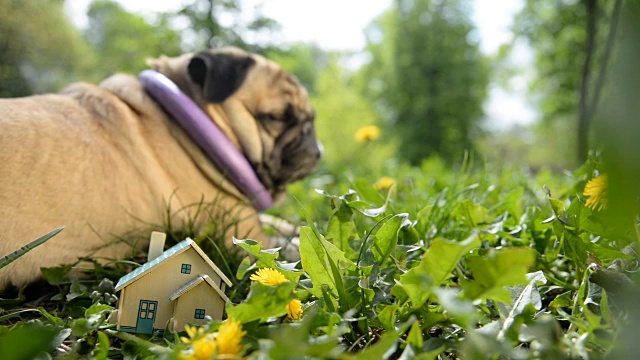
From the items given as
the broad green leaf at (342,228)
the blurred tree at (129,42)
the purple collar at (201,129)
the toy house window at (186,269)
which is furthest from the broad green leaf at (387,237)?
the blurred tree at (129,42)

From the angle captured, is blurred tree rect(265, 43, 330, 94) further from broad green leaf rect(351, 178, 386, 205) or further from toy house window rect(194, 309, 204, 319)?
toy house window rect(194, 309, 204, 319)

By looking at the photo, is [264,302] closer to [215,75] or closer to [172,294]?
[172,294]

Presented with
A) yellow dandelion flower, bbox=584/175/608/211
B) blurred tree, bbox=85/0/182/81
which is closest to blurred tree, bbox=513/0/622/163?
blurred tree, bbox=85/0/182/81

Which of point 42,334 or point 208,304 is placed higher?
point 42,334

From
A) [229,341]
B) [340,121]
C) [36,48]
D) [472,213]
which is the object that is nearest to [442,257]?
[229,341]

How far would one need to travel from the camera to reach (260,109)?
2742mm

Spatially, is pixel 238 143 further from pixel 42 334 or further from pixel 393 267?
pixel 42 334

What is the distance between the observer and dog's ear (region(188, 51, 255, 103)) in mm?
2432

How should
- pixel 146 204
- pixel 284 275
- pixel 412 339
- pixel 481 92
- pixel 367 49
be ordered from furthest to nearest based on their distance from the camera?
1. pixel 367 49
2. pixel 481 92
3. pixel 146 204
4. pixel 284 275
5. pixel 412 339

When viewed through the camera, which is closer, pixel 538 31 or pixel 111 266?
pixel 111 266

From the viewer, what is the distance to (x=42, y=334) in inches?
24.1

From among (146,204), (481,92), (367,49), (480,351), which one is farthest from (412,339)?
(367,49)

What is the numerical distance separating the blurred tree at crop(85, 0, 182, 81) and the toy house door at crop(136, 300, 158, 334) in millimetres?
6749

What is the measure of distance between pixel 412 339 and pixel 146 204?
4.67ft
